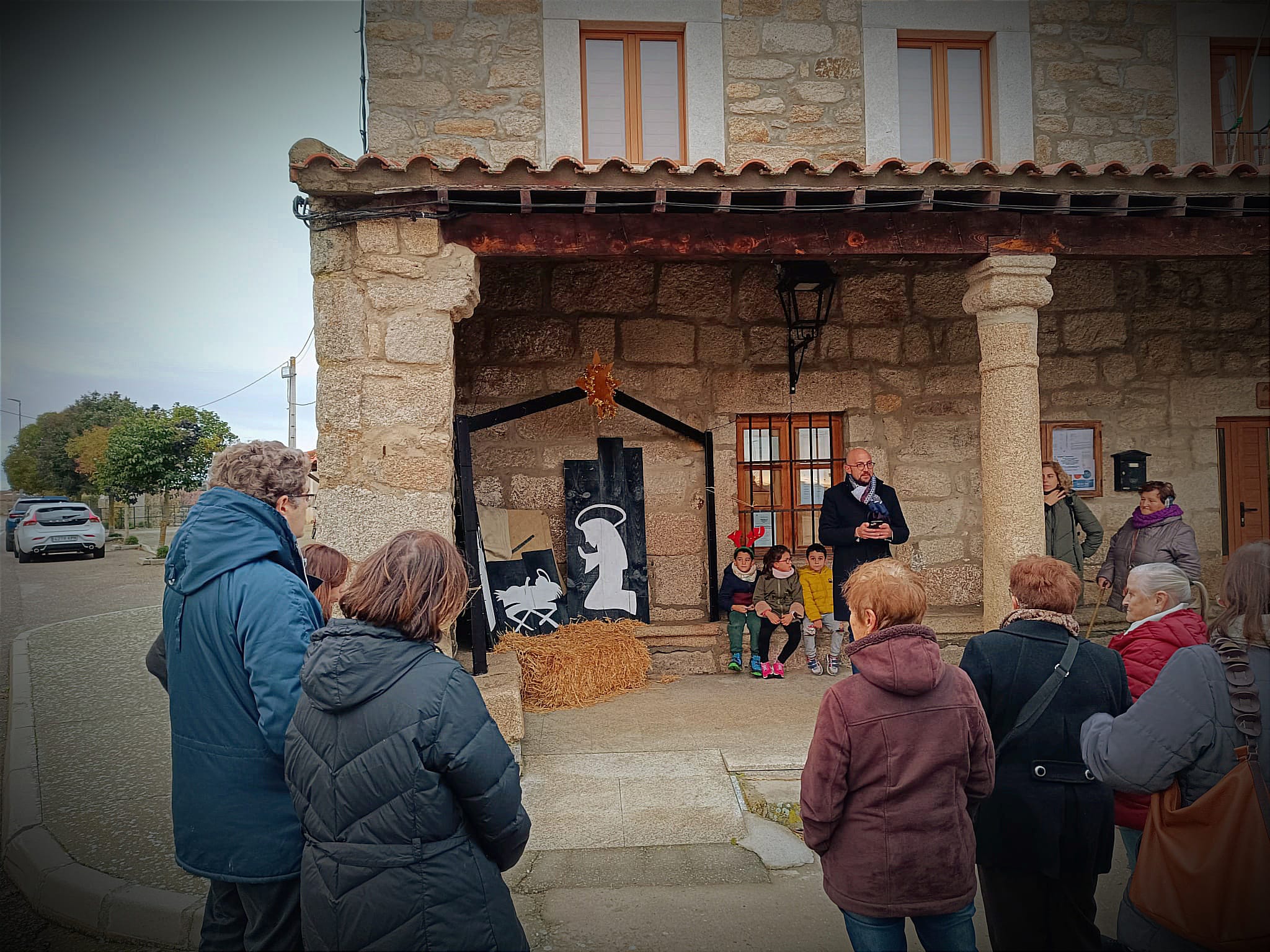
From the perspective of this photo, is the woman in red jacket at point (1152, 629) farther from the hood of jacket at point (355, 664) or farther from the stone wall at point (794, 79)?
the stone wall at point (794, 79)

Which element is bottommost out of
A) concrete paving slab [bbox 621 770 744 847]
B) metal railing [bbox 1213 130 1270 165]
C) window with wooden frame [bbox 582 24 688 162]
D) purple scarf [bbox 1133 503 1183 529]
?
concrete paving slab [bbox 621 770 744 847]

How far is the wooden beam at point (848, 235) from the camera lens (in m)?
4.57

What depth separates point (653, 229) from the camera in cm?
464

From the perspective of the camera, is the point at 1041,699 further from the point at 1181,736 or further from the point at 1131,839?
the point at 1131,839

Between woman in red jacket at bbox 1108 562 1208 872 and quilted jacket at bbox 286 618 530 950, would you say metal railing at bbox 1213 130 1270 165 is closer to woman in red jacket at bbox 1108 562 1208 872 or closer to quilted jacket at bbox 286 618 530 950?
woman in red jacket at bbox 1108 562 1208 872

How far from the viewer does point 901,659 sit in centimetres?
200

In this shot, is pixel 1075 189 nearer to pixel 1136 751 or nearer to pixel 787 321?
pixel 787 321

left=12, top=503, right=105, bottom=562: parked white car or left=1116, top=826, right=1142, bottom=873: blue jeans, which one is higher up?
left=12, top=503, right=105, bottom=562: parked white car

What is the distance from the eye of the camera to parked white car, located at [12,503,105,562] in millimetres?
19812

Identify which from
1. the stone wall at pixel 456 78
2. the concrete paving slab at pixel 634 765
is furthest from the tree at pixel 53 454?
the concrete paving slab at pixel 634 765

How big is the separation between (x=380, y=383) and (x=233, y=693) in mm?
2580

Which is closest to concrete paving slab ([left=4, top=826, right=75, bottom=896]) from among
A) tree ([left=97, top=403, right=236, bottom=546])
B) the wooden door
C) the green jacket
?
the green jacket

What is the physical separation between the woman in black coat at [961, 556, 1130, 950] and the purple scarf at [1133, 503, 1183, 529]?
11.4 ft

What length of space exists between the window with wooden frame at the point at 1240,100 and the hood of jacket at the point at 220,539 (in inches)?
313
